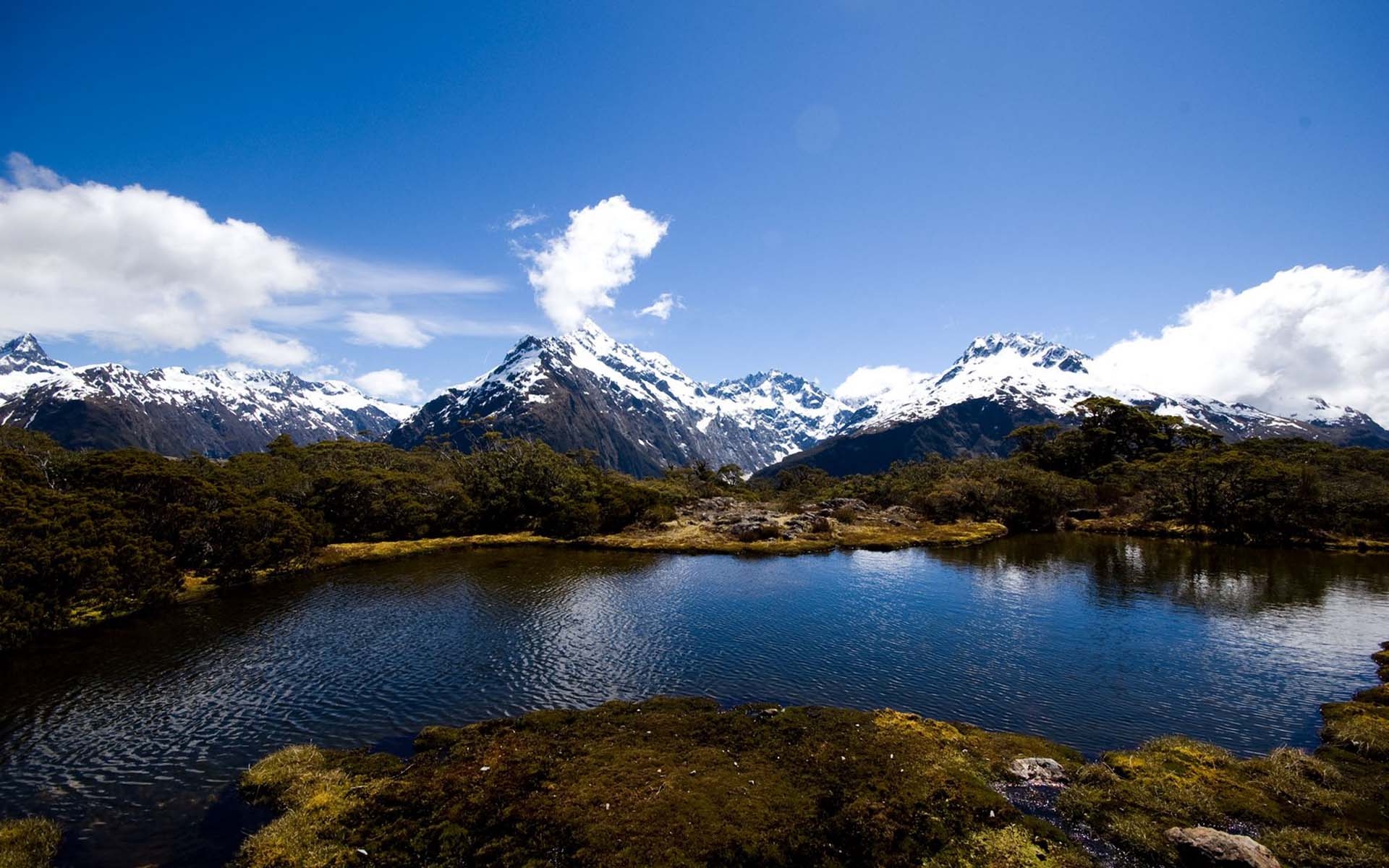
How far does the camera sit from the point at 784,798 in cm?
2530

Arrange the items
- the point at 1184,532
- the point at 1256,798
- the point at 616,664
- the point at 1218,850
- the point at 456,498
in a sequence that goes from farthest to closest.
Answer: the point at 456,498, the point at 1184,532, the point at 616,664, the point at 1256,798, the point at 1218,850

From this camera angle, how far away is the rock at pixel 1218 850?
19.8 meters

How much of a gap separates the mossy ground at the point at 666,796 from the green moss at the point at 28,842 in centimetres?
674

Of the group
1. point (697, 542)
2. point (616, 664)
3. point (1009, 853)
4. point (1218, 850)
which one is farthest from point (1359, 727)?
point (697, 542)

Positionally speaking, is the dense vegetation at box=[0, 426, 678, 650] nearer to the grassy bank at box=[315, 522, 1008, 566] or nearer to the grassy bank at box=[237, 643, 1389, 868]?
the grassy bank at box=[315, 522, 1008, 566]

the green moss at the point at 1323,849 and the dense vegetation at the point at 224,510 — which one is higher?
the dense vegetation at the point at 224,510

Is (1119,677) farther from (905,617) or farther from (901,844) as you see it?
(901,844)

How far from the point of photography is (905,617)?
191 feet

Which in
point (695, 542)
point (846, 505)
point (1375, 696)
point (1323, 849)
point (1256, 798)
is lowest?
point (1256, 798)

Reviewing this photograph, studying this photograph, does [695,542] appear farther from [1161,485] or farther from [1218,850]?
[1161,485]

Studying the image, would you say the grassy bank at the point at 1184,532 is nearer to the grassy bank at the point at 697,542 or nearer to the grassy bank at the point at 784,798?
the grassy bank at the point at 697,542

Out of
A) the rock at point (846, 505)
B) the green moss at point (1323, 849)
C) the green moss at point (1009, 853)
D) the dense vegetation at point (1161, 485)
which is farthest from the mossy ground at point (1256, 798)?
the rock at point (846, 505)

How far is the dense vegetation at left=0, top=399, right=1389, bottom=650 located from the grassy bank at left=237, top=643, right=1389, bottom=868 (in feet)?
142

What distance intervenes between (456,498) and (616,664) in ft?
272
